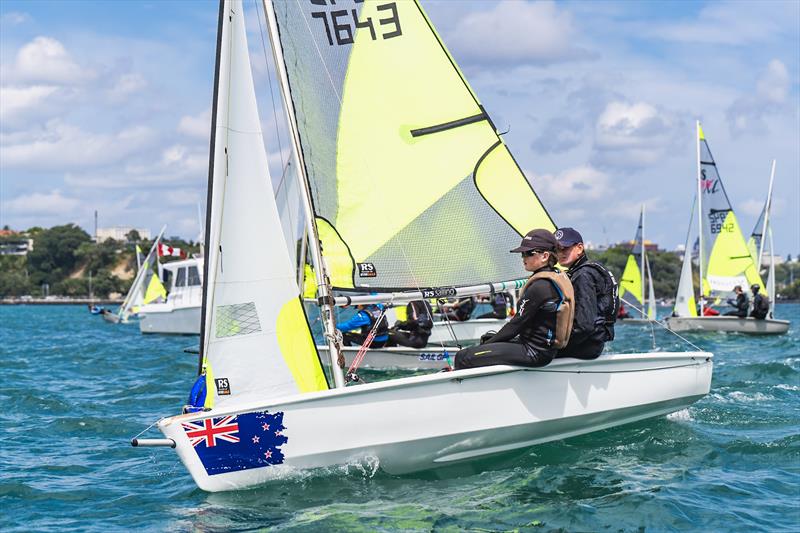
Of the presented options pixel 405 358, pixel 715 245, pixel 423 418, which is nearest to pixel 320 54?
pixel 423 418

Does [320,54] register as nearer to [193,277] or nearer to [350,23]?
[350,23]

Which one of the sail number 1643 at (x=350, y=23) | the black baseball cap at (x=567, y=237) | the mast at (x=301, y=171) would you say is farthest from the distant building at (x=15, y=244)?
the black baseball cap at (x=567, y=237)

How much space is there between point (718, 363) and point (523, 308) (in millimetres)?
9790

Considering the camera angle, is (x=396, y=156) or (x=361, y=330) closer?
(x=396, y=156)

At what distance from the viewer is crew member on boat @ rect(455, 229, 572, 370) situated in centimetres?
675

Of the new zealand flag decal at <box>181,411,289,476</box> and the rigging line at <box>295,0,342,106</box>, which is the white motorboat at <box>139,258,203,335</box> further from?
the new zealand flag decal at <box>181,411,289,476</box>

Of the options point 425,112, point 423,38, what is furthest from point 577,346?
point 423,38

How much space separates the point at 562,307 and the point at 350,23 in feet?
10.8

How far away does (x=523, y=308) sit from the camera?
6.84m

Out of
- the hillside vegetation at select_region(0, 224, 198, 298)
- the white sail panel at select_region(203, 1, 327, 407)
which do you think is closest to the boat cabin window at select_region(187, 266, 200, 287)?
the white sail panel at select_region(203, 1, 327, 407)

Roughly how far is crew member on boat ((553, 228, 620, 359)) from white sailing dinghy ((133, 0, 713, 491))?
0.15m

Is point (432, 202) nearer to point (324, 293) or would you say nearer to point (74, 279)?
point (324, 293)

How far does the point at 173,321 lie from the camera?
31594 mm

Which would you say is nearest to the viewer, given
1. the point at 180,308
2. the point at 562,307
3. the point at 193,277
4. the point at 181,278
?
the point at 562,307
